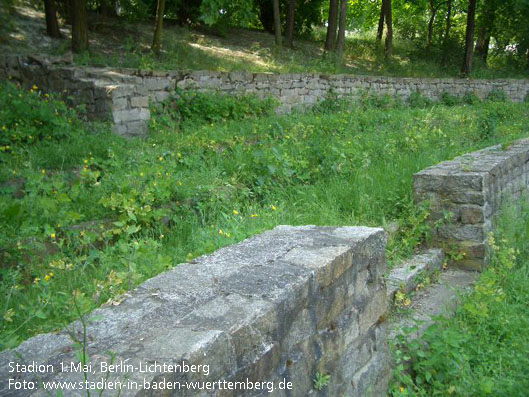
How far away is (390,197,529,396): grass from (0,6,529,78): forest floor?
7.76 m

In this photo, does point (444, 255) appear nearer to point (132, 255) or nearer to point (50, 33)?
point (132, 255)

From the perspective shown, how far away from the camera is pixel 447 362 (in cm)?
294

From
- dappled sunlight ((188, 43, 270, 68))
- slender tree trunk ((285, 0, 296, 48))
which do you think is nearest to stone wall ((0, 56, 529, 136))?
dappled sunlight ((188, 43, 270, 68))

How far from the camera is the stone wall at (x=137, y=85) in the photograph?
7750 mm

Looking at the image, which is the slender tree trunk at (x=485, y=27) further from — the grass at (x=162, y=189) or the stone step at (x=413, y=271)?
the stone step at (x=413, y=271)

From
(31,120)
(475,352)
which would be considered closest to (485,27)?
(31,120)

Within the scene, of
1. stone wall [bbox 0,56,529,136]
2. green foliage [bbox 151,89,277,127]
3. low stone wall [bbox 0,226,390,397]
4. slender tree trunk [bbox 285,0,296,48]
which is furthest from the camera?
slender tree trunk [bbox 285,0,296,48]

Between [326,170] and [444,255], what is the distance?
6.72ft

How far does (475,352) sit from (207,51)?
11366 millimetres

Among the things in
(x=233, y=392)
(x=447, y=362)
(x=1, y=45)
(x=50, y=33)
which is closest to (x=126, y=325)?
(x=233, y=392)

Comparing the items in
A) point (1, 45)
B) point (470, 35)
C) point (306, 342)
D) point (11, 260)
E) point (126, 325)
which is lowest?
point (11, 260)

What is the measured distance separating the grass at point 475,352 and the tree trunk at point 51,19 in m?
10.6

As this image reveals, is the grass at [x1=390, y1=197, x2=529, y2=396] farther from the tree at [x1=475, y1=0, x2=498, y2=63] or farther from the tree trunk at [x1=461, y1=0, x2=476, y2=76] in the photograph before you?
the tree at [x1=475, y1=0, x2=498, y2=63]

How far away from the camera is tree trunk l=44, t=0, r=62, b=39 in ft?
35.3
